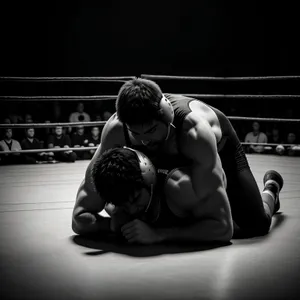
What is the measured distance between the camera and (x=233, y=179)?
7.46ft

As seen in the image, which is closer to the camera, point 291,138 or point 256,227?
point 256,227

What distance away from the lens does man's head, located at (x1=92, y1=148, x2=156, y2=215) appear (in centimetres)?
178

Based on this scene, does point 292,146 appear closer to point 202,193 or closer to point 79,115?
point 79,115

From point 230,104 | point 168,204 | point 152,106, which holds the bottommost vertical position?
point 230,104

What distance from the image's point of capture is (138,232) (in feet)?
6.35

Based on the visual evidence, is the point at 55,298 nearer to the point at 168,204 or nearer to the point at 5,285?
the point at 5,285

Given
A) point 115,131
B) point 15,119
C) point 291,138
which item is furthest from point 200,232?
point 15,119

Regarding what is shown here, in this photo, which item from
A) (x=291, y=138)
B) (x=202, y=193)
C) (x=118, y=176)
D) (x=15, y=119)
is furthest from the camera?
(x=15, y=119)

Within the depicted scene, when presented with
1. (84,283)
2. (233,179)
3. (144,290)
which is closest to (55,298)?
(84,283)

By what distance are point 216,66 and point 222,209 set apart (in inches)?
215

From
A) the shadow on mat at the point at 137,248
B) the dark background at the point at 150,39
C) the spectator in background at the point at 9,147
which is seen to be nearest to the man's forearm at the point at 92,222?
the shadow on mat at the point at 137,248

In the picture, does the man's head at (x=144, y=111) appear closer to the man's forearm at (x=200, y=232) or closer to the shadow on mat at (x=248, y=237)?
the man's forearm at (x=200, y=232)

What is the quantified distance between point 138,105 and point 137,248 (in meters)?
0.55

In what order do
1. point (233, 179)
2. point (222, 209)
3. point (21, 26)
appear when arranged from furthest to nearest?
point (21, 26) < point (233, 179) < point (222, 209)
